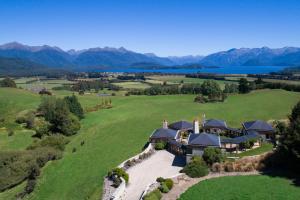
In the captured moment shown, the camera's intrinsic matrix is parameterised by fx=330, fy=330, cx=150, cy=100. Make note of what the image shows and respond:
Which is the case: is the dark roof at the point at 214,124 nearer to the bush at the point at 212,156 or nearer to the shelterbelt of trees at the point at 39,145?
the bush at the point at 212,156

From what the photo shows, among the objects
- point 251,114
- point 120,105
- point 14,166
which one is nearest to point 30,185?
point 14,166

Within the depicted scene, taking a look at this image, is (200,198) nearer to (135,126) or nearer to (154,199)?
(154,199)

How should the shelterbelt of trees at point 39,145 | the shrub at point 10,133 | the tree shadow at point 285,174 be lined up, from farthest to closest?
the shrub at point 10,133
the shelterbelt of trees at point 39,145
the tree shadow at point 285,174

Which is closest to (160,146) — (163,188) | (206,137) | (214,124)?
(206,137)

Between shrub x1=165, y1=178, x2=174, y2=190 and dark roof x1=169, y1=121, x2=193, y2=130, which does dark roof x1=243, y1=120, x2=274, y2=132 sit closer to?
dark roof x1=169, y1=121, x2=193, y2=130

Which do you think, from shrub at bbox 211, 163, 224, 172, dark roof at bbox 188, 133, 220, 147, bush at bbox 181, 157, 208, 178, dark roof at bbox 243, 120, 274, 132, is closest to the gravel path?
bush at bbox 181, 157, 208, 178

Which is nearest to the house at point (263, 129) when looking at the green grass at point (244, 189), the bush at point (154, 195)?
the green grass at point (244, 189)
